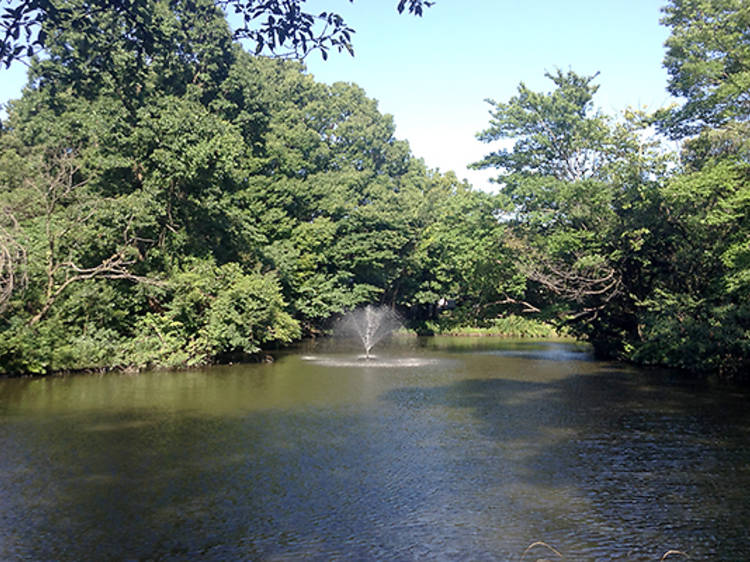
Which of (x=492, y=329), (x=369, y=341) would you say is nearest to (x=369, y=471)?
(x=369, y=341)

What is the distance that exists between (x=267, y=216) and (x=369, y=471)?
2861 cm

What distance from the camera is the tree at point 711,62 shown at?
2122cm

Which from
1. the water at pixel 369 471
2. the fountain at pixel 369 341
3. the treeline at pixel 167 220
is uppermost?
the treeline at pixel 167 220

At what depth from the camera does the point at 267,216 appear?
38.2 meters

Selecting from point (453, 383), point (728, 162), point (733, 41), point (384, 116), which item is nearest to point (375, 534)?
point (453, 383)

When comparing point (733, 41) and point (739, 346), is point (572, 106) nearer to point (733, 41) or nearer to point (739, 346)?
point (733, 41)

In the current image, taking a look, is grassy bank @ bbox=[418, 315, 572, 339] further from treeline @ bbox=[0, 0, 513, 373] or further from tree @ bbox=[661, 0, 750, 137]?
tree @ bbox=[661, 0, 750, 137]

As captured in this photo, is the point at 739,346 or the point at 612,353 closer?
the point at 739,346

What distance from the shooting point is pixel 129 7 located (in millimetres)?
6047

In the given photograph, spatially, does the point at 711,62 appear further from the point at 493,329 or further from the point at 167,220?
the point at 493,329

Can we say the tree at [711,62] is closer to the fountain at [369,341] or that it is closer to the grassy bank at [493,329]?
the fountain at [369,341]

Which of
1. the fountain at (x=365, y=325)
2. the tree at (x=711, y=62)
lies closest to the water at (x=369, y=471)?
the tree at (x=711, y=62)

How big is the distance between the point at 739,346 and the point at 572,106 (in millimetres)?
18470

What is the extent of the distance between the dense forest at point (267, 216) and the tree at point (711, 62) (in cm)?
9
